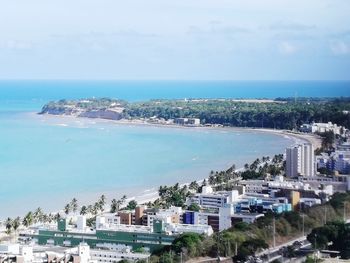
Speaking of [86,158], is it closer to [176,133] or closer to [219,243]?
[176,133]

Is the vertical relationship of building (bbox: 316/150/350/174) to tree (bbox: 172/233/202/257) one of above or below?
above

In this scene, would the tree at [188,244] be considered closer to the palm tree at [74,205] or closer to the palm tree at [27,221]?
the palm tree at [27,221]

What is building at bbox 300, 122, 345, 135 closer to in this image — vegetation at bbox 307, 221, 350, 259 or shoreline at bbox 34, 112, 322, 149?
shoreline at bbox 34, 112, 322, 149

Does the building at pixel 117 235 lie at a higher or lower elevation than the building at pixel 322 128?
lower

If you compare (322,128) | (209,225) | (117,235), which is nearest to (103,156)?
(322,128)

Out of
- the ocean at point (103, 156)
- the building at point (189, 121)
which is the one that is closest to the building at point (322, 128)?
the ocean at point (103, 156)

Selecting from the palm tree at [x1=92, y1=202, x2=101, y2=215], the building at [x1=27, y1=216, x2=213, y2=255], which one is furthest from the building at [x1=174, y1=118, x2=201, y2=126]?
the building at [x1=27, y1=216, x2=213, y2=255]
